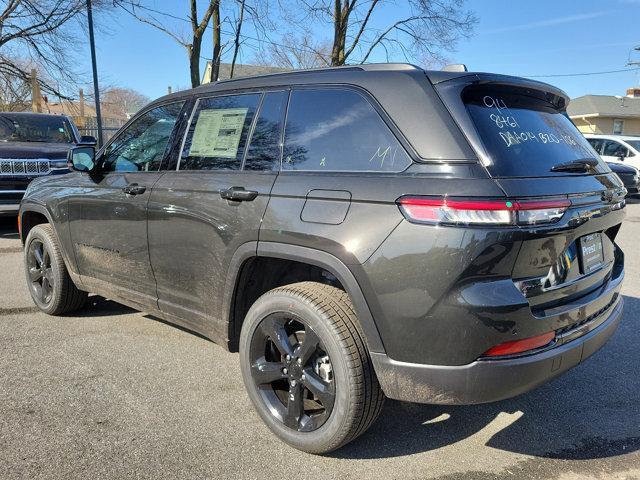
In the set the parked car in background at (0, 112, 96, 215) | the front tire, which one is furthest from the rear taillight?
the parked car in background at (0, 112, 96, 215)

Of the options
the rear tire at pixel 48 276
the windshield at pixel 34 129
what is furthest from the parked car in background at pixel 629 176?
the rear tire at pixel 48 276

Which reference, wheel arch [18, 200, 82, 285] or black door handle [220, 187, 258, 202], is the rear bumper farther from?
wheel arch [18, 200, 82, 285]

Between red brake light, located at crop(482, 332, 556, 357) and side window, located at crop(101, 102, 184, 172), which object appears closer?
red brake light, located at crop(482, 332, 556, 357)

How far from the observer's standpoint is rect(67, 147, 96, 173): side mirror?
4.09 m

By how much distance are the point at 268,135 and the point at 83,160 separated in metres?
1.90

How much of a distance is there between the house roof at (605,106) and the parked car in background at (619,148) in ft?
81.8

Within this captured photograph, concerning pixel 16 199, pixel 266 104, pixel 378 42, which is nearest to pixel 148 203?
pixel 266 104

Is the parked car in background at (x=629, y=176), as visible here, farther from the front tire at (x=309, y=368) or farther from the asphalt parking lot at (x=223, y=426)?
the front tire at (x=309, y=368)

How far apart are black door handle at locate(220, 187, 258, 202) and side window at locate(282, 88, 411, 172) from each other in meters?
0.23

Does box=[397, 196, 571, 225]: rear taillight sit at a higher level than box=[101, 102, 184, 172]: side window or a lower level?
lower

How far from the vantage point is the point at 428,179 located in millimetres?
2266

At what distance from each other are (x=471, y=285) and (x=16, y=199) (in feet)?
27.0

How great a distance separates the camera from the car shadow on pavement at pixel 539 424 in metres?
2.79

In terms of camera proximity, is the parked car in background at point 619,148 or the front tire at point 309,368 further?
the parked car in background at point 619,148
